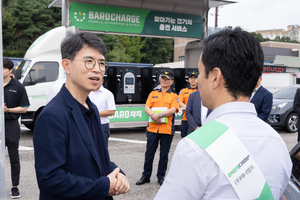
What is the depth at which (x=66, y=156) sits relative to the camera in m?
1.55

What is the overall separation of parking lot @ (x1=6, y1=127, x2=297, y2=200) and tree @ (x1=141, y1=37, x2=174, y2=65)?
1505 inches

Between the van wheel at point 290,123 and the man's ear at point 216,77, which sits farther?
the van wheel at point 290,123

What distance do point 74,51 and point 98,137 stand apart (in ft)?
1.85

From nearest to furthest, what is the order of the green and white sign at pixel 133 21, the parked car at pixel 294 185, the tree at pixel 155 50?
the parked car at pixel 294 185 < the green and white sign at pixel 133 21 < the tree at pixel 155 50

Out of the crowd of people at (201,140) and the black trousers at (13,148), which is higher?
the crowd of people at (201,140)

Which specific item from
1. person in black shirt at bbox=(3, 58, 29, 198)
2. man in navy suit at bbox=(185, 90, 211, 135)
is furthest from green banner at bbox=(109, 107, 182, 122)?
person in black shirt at bbox=(3, 58, 29, 198)

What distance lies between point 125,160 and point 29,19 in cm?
3095

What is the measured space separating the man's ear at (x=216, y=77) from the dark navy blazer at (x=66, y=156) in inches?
31.4

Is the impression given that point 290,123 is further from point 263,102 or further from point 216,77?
point 216,77

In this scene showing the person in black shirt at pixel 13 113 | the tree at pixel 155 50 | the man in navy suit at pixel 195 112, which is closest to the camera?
the person in black shirt at pixel 13 113

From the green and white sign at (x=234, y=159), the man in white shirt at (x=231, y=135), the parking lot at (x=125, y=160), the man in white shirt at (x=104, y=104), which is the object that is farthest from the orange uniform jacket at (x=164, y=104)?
the green and white sign at (x=234, y=159)

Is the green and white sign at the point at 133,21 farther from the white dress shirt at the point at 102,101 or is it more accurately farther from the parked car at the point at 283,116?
the white dress shirt at the point at 102,101

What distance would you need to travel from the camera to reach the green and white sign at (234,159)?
97cm

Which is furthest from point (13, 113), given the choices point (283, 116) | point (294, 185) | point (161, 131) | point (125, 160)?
point (283, 116)
